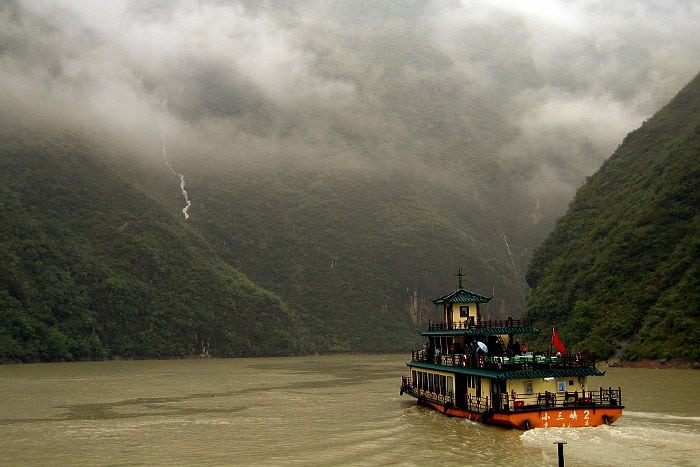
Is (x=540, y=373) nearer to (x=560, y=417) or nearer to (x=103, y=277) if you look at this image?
(x=560, y=417)

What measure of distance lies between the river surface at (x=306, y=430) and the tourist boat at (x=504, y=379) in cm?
80

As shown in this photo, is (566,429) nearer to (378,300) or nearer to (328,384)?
(328,384)

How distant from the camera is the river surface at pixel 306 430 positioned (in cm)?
3031

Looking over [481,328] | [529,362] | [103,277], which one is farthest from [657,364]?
[103,277]

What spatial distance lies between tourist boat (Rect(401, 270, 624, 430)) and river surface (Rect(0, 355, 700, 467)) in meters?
0.80

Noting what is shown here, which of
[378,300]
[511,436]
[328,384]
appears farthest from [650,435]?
[378,300]

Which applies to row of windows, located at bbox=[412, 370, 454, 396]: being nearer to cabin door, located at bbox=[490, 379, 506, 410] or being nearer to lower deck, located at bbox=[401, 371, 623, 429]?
lower deck, located at bbox=[401, 371, 623, 429]

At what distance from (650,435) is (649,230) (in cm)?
6411

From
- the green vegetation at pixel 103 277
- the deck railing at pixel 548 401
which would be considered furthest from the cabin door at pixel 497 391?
the green vegetation at pixel 103 277

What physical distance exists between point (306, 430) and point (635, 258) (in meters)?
64.9

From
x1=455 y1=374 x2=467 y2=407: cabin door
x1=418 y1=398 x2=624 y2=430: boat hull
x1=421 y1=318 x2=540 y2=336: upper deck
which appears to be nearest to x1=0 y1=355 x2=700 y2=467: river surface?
x1=418 y1=398 x2=624 y2=430: boat hull

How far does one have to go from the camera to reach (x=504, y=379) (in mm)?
34750

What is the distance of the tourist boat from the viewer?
3403 cm

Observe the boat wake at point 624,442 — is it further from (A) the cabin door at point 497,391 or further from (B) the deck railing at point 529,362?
(B) the deck railing at point 529,362
